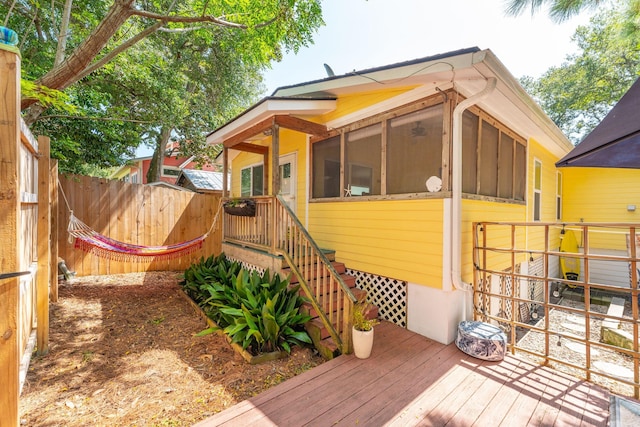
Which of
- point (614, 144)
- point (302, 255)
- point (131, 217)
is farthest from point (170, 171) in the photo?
point (614, 144)

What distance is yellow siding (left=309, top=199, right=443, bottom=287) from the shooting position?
3666 millimetres

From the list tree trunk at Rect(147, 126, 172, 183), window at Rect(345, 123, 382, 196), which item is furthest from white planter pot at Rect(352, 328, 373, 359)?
tree trunk at Rect(147, 126, 172, 183)

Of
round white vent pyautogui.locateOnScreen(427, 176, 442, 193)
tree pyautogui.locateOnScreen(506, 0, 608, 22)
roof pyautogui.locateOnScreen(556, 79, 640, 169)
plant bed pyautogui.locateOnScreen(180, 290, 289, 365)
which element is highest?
tree pyautogui.locateOnScreen(506, 0, 608, 22)

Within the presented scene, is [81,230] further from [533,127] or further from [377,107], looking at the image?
[533,127]

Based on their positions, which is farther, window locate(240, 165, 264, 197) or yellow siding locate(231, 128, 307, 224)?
window locate(240, 165, 264, 197)

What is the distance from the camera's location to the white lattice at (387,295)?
407 cm

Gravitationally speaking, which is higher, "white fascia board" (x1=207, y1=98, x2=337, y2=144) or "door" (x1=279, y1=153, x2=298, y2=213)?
"white fascia board" (x1=207, y1=98, x2=337, y2=144)

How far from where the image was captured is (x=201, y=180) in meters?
12.3

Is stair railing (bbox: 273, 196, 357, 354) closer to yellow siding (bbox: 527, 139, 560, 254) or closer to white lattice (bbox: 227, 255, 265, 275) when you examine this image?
white lattice (bbox: 227, 255, 265, 275)

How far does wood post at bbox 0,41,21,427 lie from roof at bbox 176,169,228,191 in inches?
408

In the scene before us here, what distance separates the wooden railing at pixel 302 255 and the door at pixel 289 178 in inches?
46.8

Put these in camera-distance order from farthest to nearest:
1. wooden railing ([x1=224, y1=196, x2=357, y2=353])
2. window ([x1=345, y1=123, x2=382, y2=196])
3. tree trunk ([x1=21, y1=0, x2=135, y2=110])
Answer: window ([x1=345, y1=123, x2=382, y2=196])
tree trunk ([x1=21, y1=0, x2=135, y2=110])
wooden railing ([x1=224, y1=196, x2=357, y2=353])

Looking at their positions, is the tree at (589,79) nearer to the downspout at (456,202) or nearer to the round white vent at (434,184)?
the downspout at (456,202)

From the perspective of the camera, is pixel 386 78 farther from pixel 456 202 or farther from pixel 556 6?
pixel 556 6
